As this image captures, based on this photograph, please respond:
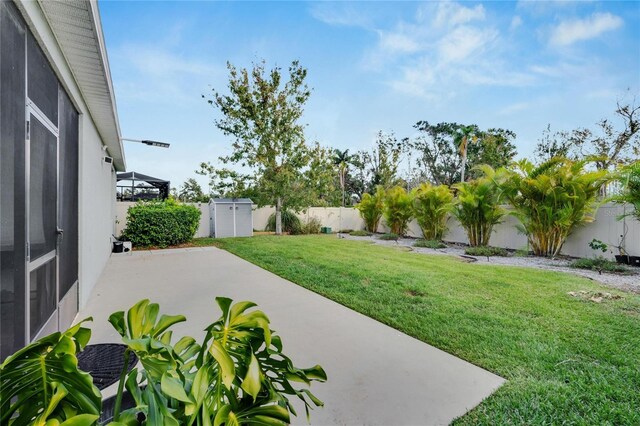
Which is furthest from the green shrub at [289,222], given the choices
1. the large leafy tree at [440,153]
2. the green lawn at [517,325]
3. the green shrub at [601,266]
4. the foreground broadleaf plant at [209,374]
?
the large leafy tree at [440,153]

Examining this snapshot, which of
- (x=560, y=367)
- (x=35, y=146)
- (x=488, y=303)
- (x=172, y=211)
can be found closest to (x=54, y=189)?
(x=35, y=146)

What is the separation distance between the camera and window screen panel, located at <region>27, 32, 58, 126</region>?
2135 millimetres

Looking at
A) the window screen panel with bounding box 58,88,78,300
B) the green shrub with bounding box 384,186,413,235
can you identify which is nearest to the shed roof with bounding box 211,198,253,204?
the green shrub with bounding box 384,186,413,235

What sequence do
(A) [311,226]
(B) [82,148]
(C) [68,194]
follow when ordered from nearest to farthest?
(C) [68,194], (B) [82,148], (A) [311,226]

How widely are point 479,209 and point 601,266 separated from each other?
353cm

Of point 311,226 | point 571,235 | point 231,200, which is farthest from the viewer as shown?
point 311,226

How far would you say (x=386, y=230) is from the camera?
16.0 m

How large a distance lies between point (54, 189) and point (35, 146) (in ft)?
2.27

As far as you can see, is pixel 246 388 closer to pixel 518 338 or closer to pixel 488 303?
pixel 518 338

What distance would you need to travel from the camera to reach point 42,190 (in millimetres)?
2438

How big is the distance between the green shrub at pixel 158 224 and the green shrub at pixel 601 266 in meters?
10.5

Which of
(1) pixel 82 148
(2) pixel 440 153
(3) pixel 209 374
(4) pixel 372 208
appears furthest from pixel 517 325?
(2) pixel 440 153

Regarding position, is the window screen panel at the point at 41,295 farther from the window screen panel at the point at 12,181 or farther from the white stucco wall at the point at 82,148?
the white stucco wall at the point at 82,148

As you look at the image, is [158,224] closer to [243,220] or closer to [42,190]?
[243,220]
